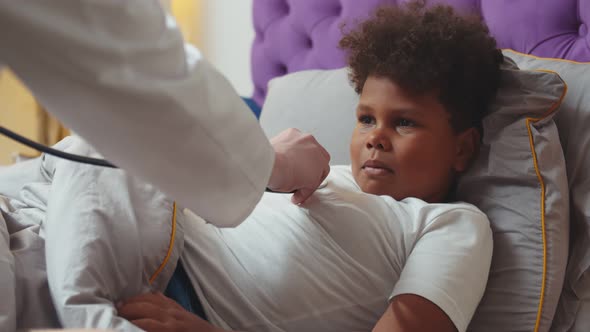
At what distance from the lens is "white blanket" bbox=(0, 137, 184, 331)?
714 millimetres

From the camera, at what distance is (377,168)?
3.42 ft

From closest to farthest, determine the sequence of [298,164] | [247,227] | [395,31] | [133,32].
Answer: [133,32] → [298,164] → [247,227] → [395,31]

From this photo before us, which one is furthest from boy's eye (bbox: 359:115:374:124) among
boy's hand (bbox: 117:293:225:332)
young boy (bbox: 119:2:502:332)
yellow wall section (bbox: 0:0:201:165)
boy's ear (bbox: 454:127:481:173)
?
yellow wall section (bbox: 0:0:201:165)

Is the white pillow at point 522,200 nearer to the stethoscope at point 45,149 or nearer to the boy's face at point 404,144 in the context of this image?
the boy's face at point 404,144

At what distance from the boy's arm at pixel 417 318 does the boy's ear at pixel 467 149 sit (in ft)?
1.17

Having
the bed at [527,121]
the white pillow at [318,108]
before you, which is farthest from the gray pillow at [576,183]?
the white pillow at [318,108]

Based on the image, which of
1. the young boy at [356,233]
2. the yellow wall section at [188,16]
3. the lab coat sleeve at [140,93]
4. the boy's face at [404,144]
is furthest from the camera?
the yellow wall section at [188,16]

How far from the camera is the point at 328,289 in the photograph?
884mm

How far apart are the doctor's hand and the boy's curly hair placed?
25 cm

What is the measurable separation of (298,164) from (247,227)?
179mm

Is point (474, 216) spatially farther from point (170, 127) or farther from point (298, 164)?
point (170, 127)

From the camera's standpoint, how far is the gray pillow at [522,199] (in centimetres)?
90

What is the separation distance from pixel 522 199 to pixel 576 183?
101mm

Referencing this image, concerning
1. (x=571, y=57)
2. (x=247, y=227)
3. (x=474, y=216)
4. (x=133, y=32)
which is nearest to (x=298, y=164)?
(x=247, y=227)
